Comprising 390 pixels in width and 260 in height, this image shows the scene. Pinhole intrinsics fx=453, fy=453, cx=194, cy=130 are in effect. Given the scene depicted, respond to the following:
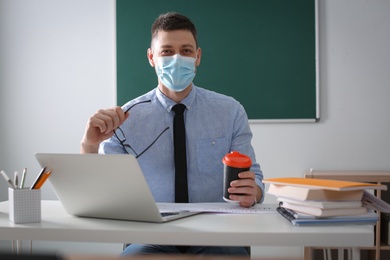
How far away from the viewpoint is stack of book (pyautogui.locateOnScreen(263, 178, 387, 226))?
1136 mm

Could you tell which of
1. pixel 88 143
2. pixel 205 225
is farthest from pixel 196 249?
pixel 88 143

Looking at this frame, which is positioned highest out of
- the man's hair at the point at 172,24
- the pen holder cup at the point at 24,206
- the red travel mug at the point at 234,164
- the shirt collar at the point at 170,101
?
the man's hair at the point at 172,24

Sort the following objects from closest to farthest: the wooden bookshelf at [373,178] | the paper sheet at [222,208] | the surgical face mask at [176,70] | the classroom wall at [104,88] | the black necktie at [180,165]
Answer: the paper sheet at [222,208]
the black necktie at [180,165]
the surgical face mask at [176,70]
the wooden bookshelf at [373,178]
the classroom wall at [104,88]

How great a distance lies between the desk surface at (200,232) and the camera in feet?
3.49

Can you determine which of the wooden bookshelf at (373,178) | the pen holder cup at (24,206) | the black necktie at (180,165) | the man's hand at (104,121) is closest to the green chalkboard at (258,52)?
the wooden bookshelf at (373,178)

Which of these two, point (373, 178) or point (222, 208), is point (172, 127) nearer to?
point (222, 208)

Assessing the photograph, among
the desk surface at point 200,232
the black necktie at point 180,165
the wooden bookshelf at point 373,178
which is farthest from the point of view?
the wooden bookshelf at point 373,178

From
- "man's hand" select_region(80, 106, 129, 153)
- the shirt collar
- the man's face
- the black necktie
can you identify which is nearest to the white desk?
"man's hand" select_region(80, 106, 129, 153)

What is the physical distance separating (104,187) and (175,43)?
3.10ft

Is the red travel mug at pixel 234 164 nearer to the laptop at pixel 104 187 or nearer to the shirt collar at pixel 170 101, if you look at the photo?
the laptop at pixel 104 187

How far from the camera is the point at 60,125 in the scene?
3.35 m

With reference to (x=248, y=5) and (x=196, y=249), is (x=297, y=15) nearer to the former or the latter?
(x=248, y=5)

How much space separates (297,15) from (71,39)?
1642 mm

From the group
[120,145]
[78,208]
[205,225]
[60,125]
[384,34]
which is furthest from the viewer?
[60,125]
